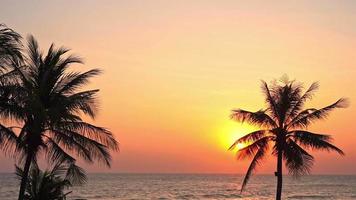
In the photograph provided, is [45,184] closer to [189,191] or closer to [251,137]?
[251,137]

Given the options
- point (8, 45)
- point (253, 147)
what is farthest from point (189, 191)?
point (8, 45)

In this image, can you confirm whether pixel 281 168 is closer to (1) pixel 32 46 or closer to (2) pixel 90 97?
(2) pixel 90 97

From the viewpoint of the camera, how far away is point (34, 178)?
21969 mm

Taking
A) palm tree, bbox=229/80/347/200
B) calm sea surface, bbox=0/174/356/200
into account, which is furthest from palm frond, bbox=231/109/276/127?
calm sea surface, bbox=0/174/356/200

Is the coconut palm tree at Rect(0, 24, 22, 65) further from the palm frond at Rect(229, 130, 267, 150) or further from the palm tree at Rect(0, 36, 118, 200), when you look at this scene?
the palm frond at Rect(229, 130, 267, 150)

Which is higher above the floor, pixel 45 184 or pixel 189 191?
pixel 189 191

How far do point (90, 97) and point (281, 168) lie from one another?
418 inches

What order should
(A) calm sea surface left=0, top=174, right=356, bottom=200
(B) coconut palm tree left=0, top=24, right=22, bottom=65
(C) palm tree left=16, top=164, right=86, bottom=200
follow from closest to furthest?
(B) coconut palm tree left=0, top=24, right=22, bottom=65 → (C) palm tree left=16, top=164, right=86, bottom=200 → (A) calm sea surface left=0, top=174, right=356, bottom=200

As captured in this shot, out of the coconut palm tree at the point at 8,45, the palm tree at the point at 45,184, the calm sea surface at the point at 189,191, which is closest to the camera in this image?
the coconut palm tree at the point at 8,45

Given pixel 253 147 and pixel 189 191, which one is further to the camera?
pixel 189 191

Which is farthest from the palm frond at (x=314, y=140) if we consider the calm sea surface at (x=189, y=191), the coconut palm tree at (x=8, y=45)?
the calm sea surface at (x=189, y=191)

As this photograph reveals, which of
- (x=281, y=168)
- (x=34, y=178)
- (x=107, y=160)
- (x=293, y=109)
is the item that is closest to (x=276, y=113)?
(x=293, y=109)

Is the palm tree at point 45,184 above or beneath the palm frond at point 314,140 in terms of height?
beneath

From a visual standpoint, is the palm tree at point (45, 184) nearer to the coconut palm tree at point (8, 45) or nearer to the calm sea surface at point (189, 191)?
the coconut palm tree at point (8, 45)
